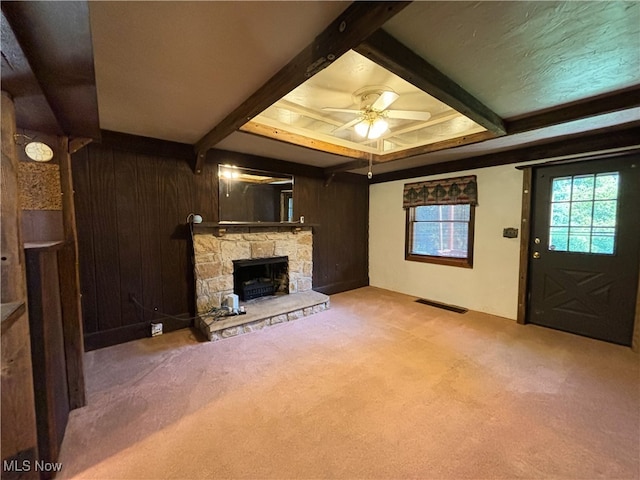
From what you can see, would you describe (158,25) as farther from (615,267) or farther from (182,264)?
(615,267)

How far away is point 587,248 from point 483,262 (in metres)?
1.05

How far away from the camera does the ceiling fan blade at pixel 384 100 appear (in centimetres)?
208

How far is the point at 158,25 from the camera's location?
1.27 m

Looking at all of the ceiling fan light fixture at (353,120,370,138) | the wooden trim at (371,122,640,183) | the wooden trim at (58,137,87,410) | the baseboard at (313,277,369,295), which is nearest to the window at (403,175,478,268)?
the wooden trim at (371,122,640,183)

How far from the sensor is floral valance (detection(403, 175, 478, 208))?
3.75m

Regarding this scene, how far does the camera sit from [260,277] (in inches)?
157

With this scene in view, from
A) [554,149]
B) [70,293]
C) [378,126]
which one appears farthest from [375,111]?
[70,293]

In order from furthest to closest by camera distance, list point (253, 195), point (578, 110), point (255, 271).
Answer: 1. point (255, 271)
2. point (253, 195)
3. point (578, 110)

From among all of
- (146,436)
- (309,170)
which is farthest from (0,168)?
(309,170)

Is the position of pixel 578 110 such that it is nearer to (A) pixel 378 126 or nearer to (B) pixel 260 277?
(A) pixel 378 126

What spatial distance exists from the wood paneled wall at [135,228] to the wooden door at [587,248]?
12.0 ft

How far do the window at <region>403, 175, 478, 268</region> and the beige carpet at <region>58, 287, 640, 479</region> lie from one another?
144 cm

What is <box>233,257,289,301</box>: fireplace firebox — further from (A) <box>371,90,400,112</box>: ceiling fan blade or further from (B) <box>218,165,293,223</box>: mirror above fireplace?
Answer: (A) <box>371,90,400,112</box>: ceiling fan blade

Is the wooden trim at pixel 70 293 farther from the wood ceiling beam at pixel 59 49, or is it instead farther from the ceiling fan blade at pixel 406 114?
the ceiling fan blade at pixel 406 114
